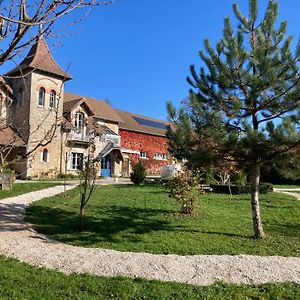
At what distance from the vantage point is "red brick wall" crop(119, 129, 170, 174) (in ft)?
134

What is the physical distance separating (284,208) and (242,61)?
7.76m

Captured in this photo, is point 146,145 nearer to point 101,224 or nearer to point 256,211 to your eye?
point 101,224

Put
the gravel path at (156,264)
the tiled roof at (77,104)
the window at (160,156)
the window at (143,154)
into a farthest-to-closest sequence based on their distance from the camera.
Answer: the window at (160,156) → the window at (143,154) → the tiled roof at (77,104) → the gravel path at (156,264)

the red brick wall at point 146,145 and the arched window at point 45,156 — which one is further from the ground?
the red brick wall at point 146,145

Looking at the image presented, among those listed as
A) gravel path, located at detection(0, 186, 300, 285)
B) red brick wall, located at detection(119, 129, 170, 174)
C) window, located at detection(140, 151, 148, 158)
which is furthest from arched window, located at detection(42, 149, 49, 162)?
gravel path, located at detection(0, 186, 300, 285)

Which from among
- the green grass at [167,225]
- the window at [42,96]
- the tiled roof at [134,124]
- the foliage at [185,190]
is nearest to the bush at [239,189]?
the green grass at [167,225]

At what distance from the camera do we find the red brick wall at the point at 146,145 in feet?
134

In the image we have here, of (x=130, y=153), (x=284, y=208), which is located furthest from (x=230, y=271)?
(x=130, y=153)

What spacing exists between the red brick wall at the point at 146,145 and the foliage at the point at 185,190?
91.2ft

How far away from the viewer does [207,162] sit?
9172mm

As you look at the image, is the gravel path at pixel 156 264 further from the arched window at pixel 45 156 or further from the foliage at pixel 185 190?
the arched window at pixel 45 156

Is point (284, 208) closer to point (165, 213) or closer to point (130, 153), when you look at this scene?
point (165, 213)

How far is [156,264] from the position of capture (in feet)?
23.0

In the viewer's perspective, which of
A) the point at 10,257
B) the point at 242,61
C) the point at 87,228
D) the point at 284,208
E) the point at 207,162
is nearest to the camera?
the point at 10,257
